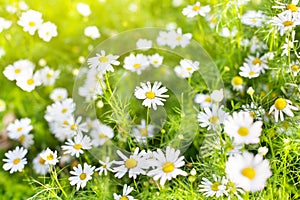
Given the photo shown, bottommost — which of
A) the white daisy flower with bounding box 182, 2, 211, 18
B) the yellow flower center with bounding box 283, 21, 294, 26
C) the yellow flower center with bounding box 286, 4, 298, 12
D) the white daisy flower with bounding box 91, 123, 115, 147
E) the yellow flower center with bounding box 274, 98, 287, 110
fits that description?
the white daisy flower with bounding box 91, 123, 115, 147

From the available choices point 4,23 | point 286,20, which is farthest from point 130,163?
point 4,23

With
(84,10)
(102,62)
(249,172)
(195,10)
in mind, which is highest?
(84,10)

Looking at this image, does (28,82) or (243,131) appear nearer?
(243,131)

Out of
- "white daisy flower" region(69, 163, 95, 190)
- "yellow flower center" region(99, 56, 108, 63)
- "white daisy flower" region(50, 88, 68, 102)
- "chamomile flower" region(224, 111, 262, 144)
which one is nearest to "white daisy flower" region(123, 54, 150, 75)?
"yellow flower center" region(99, 56, 108, 63)

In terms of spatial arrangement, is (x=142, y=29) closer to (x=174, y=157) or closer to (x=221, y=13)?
(x=221, y=13)

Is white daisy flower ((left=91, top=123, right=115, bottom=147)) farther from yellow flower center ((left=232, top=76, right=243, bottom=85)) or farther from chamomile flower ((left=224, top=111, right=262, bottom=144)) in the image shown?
chamomile flower ((left=224, top=111, right=262, bottom=144))

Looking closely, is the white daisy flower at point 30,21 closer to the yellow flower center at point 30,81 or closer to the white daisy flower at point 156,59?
the yellow flower center at point 30,81

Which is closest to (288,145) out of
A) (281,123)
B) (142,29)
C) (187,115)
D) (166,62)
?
(281,123)

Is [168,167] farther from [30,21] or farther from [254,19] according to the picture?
[30,21]
